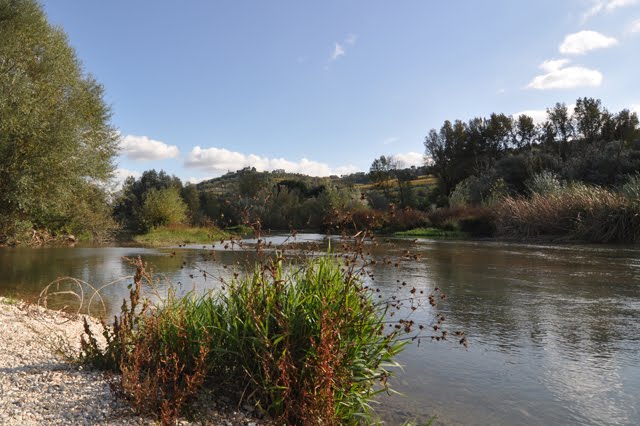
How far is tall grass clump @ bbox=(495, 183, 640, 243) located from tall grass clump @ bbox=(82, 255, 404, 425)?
69.7 ft

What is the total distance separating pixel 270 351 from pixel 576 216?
76.2 feet

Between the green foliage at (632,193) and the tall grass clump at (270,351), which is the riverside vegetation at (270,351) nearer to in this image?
the tall grass clump at (270,351)

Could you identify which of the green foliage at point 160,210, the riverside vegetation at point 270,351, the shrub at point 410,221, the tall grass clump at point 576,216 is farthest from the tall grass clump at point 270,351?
the green foliage at point 160,210

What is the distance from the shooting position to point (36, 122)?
13.7m

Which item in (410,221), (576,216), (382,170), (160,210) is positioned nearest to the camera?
(576,216)

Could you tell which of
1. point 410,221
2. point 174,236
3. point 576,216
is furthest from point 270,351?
point 174,236

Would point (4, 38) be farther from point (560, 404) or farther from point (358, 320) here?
point (560, 404)

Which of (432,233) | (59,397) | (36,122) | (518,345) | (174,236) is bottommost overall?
(518,345)

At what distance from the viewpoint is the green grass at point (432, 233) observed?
29.7 m

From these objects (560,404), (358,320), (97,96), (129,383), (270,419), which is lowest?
(560,404)

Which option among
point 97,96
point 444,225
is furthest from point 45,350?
point 444,225

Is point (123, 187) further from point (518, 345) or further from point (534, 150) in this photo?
point (534, 150)

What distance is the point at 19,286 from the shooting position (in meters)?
11.0

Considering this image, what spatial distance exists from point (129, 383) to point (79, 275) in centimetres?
1080
